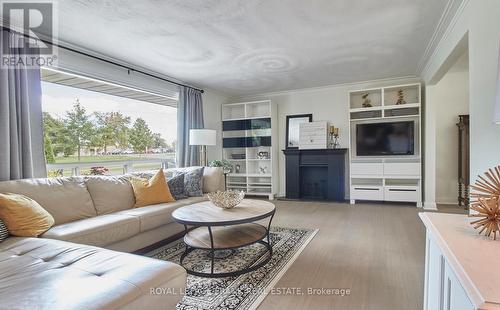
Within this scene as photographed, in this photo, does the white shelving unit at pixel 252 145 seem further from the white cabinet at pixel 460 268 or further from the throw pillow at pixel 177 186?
the white cabinet at pixel 460 268

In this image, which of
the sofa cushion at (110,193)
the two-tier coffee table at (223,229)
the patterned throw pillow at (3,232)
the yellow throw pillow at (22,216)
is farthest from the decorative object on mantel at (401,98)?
the patterned throw pillow at (3,232)

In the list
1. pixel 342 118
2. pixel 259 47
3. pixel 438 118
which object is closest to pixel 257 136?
pixel 342 118

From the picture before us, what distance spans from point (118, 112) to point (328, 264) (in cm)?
346

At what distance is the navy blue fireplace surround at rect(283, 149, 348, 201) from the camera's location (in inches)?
204

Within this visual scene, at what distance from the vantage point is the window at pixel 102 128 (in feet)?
10.2

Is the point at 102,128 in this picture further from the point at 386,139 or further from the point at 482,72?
the point at 386,139

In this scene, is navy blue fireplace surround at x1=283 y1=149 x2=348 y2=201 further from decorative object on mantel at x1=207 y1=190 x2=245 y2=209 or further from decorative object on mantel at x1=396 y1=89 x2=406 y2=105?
decorative object on mantel at x1=207 y1=190 x2=245 y2=209

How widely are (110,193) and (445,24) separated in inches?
155

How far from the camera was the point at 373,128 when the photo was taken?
16.2 feet

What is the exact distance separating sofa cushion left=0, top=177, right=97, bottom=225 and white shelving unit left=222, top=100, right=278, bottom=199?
11.9ft

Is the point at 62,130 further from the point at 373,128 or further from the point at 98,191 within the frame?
the point at 373,128

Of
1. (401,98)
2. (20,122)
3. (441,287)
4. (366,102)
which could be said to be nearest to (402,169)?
(401,98)

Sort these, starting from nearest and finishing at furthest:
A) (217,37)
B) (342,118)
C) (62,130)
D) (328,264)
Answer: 1. (328,264)
2. (217,37)
3. (62,130)
4. (342,118)

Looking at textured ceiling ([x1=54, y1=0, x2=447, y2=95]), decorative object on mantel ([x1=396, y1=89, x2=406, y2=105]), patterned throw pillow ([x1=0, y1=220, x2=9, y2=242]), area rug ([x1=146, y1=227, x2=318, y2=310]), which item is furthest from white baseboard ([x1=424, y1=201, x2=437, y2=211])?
patterned throw pillow ([x1=0, y1=220, x2=9, y2=242])
